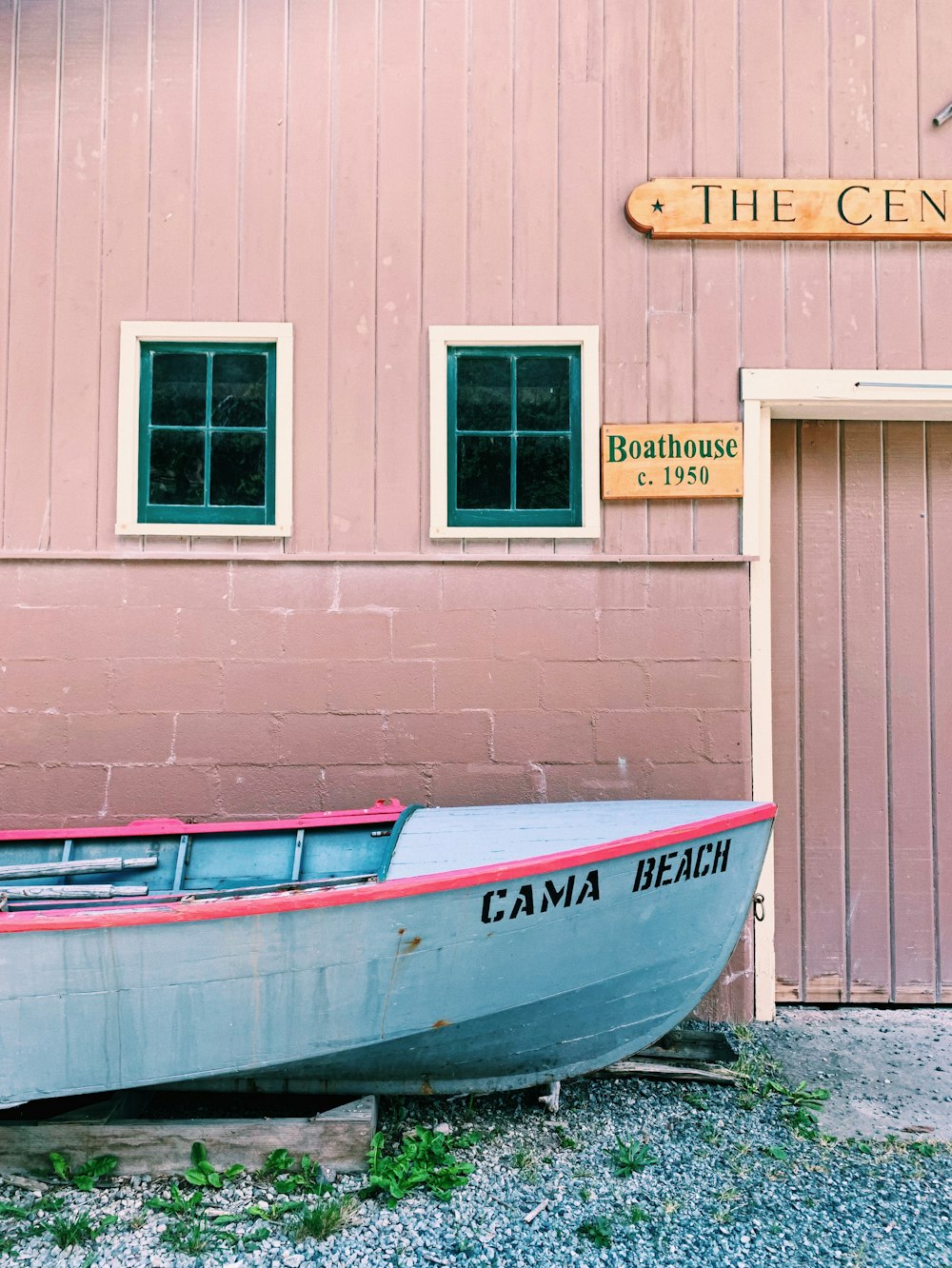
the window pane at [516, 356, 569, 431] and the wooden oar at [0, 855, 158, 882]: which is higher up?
the window pane at [516, 356, 569, 431]

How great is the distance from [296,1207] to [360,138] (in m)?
4.62

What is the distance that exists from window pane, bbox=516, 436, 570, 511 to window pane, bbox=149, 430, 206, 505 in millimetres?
1596

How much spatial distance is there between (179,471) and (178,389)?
1.37 ft

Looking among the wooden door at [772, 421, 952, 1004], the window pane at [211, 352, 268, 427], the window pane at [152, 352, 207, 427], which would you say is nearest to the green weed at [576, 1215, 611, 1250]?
the wooden door at [772, 421, 952, 1004]

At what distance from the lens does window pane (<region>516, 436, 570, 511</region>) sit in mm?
4418

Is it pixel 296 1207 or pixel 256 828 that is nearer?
pixel 296 1207

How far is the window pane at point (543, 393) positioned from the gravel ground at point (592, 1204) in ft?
10.1

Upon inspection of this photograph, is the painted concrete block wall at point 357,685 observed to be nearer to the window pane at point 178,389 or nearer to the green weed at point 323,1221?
Answer: the window pane at point 178,389

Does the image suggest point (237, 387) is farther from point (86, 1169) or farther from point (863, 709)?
point (863, 709)

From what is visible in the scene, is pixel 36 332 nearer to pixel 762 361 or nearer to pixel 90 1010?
pixel 90 1010

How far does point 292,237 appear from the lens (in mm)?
4410

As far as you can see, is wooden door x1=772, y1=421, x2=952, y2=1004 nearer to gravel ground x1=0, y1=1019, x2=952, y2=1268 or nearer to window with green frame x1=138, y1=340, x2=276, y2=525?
gravel ground x1=0, y1=1019, x2=952, y2=1268

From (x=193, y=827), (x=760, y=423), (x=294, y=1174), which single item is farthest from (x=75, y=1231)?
(x=760, y=423)

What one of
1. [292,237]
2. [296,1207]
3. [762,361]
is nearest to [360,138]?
[292,237]
